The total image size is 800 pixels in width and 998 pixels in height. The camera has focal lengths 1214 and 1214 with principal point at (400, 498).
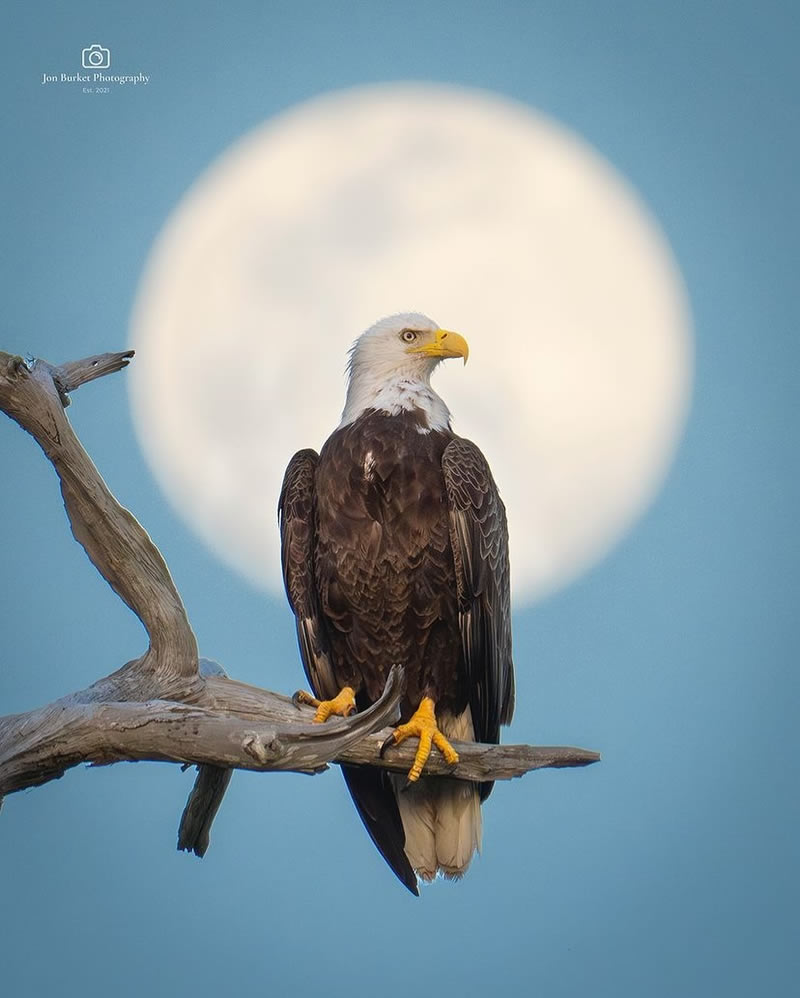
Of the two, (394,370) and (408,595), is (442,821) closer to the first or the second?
(408,595)

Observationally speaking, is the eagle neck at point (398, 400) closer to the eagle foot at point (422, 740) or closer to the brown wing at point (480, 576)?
the brown wing at point (480, 576)

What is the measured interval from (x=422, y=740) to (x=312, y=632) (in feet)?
2.46

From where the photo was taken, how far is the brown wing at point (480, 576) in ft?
16.4

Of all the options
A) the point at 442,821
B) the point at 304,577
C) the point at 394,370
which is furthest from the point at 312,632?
the point at 394,370

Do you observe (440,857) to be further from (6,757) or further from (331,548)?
(6,757)

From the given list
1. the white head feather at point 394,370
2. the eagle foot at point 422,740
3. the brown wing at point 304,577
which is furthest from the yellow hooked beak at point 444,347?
the eagle foot at point 422,740

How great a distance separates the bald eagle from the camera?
5012 millimetres

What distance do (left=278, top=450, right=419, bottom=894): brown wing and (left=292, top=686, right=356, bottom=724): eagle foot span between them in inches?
6.0

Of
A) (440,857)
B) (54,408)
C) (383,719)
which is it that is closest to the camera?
(383,719)

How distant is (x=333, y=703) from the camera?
5066mm

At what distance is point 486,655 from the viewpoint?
16.7 ft

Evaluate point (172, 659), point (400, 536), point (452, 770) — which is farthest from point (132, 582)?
point (452, 770)

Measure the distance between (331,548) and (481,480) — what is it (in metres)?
0.69

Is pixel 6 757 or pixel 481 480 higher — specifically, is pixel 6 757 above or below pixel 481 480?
below
